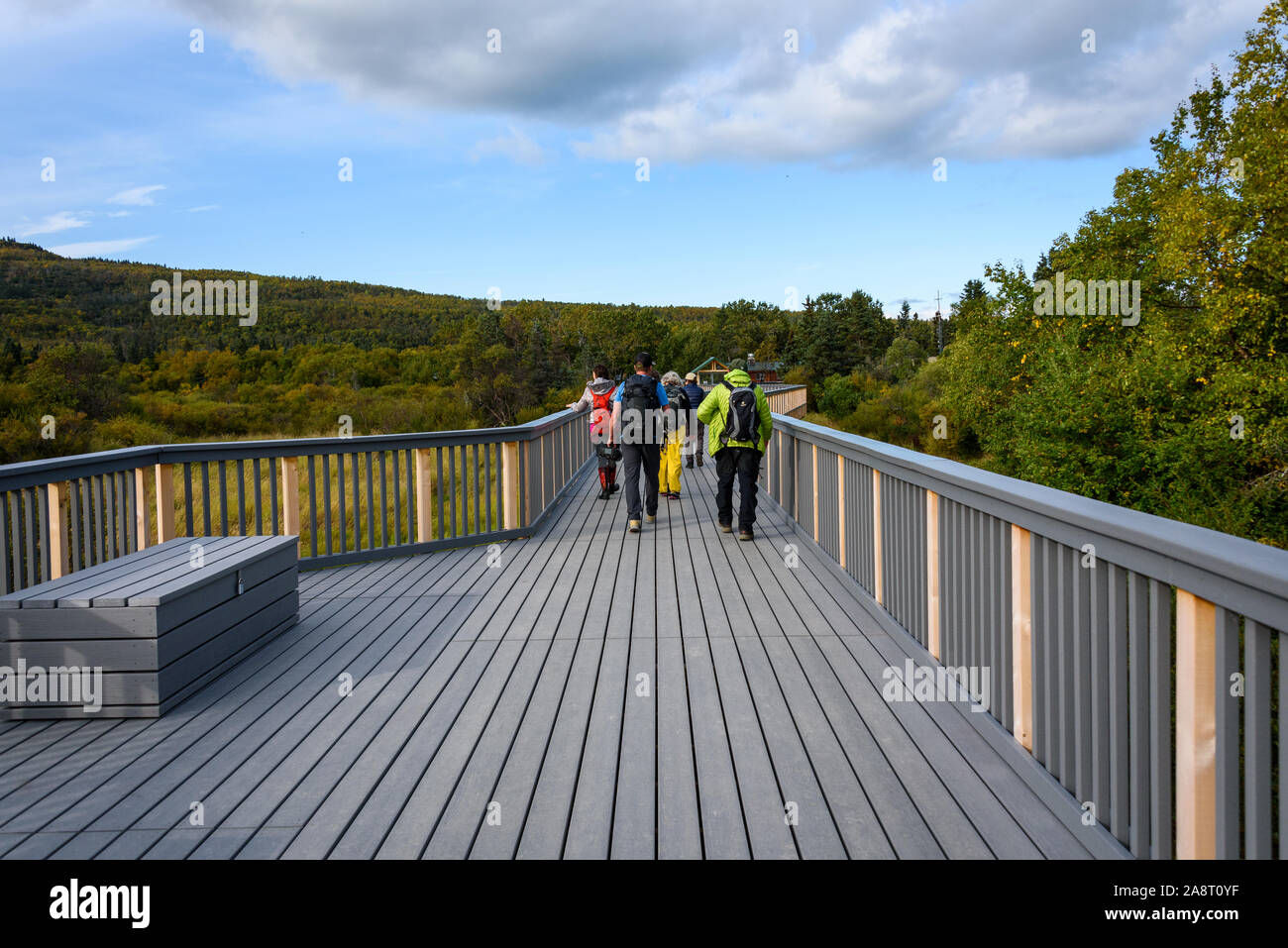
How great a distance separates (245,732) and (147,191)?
68114 millimetres

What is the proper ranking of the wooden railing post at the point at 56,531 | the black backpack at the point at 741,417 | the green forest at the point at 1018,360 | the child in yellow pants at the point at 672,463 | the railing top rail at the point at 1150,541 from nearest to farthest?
1. the railing top rail at the point at 1150,541
2. the wooden railing post at the point at 56,531
3. the black backpack at the point at 741,417
4. the child in yellow pants at the point at 672,463
5. the green forest at the point at 1018,360

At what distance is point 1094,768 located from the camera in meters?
2.36

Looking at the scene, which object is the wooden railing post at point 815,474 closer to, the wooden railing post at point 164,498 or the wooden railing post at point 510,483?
the wooden railing post at point 510,483

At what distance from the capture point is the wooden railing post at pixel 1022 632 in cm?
284

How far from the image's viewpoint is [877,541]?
16.6ft

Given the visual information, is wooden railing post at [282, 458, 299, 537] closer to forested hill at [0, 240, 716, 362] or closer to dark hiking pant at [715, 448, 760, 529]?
dark hiking pant at [715, 448, 760, 529]

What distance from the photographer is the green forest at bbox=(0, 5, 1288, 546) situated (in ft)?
69.5

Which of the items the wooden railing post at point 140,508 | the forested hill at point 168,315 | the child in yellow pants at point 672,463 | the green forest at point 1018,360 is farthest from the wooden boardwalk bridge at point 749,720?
the forested hill at point 168,315

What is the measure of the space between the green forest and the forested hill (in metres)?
0.20

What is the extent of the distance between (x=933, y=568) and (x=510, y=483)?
4.97 meters

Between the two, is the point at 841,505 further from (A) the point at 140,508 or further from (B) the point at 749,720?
(A) the point at 140,508

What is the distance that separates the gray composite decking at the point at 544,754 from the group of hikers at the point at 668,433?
2.46 meters
